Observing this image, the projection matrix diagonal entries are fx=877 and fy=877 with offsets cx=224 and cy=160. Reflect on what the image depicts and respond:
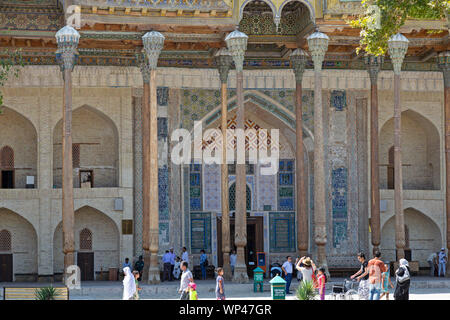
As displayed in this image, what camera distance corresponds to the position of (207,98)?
80.0 ft

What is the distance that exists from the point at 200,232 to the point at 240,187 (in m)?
4.11

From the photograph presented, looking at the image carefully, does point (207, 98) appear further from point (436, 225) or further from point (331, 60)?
point (436, 225)

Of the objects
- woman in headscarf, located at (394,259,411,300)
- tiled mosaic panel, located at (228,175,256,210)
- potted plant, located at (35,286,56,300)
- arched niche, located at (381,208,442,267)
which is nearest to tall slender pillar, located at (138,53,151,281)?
tiled mosaic panel, located at (228,175,256,210)

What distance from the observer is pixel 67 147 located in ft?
64.4

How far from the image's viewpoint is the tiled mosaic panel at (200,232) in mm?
24188

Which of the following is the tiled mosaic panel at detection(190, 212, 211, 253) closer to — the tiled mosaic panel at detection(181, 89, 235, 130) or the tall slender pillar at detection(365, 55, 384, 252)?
the tiled mosaic panel at detection(181, 89, 235, 130)

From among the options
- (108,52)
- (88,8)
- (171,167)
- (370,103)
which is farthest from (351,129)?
(88,8)

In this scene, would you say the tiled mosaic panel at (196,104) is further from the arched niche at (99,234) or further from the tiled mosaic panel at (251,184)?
the arched niche at (99,234)

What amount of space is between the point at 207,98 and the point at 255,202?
3.27 meters

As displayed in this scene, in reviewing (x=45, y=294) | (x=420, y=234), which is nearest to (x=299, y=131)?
(x=420, y=234)

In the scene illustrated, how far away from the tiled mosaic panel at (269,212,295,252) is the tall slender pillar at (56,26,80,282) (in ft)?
23.4

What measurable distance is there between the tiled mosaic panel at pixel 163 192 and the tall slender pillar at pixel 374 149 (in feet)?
18.0

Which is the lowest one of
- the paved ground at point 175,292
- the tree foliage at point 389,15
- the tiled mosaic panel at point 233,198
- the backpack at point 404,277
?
the paved ground at point 175,292

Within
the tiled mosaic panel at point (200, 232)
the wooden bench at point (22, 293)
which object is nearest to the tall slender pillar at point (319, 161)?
the tiled mosaic panel at point (200, 232)
